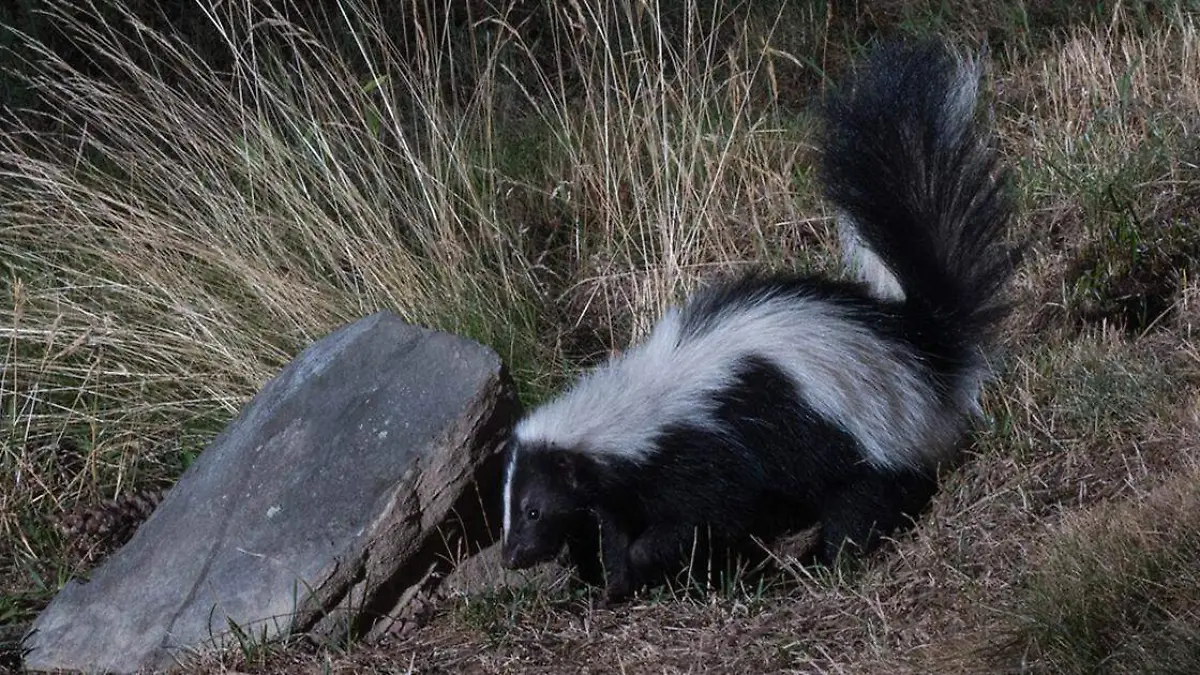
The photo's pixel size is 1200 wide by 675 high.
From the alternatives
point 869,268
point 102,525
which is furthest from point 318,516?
point 869,268

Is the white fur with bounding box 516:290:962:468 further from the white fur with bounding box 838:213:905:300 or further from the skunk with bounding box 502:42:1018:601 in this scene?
the white fur with bounding box 838:213:905:300

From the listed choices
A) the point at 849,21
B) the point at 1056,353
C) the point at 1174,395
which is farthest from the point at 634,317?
the point at 849,21

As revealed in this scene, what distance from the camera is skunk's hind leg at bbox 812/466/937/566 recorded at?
5.07 meters

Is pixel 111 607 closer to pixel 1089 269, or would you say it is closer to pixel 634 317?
pixel 634 317

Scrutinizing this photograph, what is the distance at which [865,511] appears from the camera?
5074 millimetres

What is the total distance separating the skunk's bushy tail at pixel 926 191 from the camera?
206 inches

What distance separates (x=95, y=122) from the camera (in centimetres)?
731

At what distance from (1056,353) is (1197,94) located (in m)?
1.91

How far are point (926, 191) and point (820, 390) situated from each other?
811 mm

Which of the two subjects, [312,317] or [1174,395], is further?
[312,317]

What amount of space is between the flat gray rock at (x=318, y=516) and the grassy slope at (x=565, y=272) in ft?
0.64

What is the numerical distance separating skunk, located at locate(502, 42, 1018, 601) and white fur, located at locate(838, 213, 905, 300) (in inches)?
2.7

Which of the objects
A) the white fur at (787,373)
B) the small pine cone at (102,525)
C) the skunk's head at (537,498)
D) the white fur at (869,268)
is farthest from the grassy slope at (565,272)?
the white fur at (869,268)

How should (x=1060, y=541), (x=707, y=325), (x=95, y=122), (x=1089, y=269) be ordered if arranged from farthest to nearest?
(x=95, y=122) < (x=1089, y=269) < (x=707, y=325) < (x=1060, y=541)
